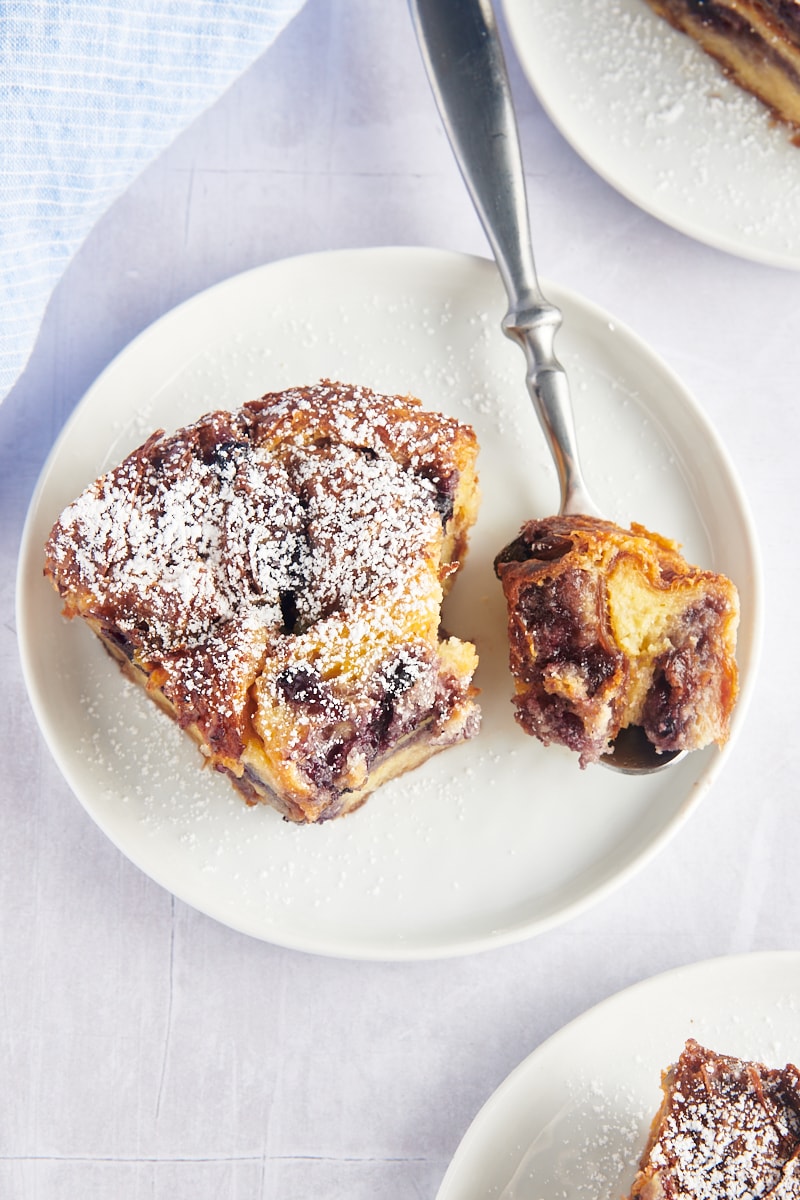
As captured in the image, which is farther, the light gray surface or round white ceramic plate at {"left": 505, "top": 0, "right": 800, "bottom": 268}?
round white ceramic plate at {"left": 505, "top": 0, "right": 800, "bottom": 268}

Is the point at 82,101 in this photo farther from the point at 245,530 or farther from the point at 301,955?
the point at 301,955

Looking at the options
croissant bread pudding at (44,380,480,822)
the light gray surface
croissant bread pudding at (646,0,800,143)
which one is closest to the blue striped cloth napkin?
the light gray surface

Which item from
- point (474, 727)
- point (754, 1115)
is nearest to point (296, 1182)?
point (754, 1115)

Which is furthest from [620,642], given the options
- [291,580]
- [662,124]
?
[662,124]

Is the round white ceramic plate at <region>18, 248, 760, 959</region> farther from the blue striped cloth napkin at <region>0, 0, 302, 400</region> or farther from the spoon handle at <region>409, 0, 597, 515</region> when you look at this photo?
the blue striped cloth napkin at <region>0, 0, 302, 400</region>

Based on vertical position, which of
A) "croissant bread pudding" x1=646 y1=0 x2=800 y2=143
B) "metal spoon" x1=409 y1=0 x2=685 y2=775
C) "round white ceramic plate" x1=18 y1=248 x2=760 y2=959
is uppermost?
"croissant bread pudding" x1=646 y1=0 x2=800 y2=143

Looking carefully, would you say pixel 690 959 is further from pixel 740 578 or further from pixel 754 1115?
pixel 740 578
